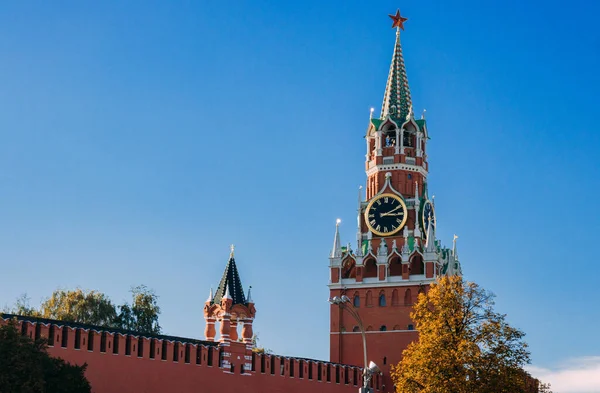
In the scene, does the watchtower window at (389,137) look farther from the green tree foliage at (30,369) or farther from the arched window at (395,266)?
the green tree foliage at (30,369)

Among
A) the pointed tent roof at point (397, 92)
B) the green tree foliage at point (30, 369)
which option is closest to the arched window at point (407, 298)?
the pointed tent roof at point (397, 92)

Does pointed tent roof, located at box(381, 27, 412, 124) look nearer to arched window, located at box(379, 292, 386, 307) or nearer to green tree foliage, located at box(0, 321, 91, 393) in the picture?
arched window, located at box(379, 292, 386, 307)

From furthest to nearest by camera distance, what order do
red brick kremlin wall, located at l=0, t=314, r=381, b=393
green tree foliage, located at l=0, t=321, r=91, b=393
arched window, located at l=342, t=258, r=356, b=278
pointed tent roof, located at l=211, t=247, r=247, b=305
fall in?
1. arched window, located at l=342, t=258, r=356, b=278
2. pointed tent roof, located at l=211, t=247, r=247, b=305
3. red brick kremlin wall, located at l=0, t=314, r=381, b=393
4. green tree foliage, located at l=0, t=321, r=91, b=393

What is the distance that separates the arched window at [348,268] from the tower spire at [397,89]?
36.5ft

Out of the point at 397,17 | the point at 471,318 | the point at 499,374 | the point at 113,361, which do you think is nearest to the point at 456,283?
the point at 471,318

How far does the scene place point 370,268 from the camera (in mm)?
81562

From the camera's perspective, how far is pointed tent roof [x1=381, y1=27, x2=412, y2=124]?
8531 centimetres

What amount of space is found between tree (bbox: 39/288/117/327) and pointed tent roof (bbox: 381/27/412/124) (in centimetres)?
2474

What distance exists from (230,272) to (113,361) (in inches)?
487

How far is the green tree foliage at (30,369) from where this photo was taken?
4837 centimetres

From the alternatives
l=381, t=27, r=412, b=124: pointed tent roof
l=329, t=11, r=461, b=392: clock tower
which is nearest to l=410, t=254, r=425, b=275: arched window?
l=329, t=11, r=461, b=392: clock tower

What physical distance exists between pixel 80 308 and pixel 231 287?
61.7ft

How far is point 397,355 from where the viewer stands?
77500mm

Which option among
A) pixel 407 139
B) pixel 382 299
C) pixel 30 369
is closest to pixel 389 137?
pixel 407 139
